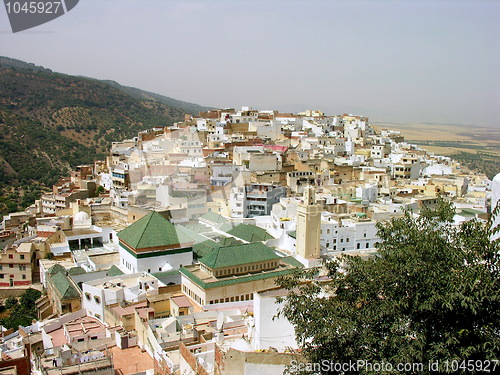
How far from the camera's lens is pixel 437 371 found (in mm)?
5418

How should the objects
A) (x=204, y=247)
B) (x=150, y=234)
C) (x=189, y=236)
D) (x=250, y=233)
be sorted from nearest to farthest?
(x=150, y=234), (x=189, y=236), (x=204, y=247), (x=250, y=233)

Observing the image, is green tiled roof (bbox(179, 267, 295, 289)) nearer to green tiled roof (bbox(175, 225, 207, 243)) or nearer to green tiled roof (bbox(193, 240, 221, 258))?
green tiled roof (bbox(175, 225, 207, 243))

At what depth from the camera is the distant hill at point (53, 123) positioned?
37.8 meters

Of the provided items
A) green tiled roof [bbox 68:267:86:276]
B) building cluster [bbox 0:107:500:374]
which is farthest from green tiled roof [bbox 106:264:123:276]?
green tiled roof [bbox 68:267:86:276]

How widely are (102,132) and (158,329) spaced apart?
1811 inches

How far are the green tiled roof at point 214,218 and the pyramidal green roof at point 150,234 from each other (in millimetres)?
4058

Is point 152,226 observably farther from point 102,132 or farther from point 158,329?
point 102,132

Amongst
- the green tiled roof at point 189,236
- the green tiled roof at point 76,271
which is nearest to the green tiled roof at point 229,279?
the green tiled roof at point 189,236

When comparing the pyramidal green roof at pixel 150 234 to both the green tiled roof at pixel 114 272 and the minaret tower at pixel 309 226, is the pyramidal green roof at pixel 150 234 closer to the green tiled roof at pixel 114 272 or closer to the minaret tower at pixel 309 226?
the green tiled roof at pixel 114 272

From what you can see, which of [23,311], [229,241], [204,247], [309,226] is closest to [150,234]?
[204,247]

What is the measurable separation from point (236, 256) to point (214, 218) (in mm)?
6297

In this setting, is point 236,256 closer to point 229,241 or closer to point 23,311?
point 229,241

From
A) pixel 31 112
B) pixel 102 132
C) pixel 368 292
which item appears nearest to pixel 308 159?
pixel 368 292

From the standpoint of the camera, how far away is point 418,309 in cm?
586
